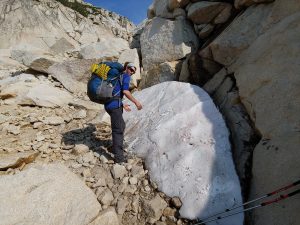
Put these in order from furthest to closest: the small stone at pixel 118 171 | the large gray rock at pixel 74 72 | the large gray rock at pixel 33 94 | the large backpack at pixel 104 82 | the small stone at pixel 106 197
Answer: the large gray rock at pixel 74 72, the large gray rock at pixel 33 94, the large backpack at pixel 104 82, the small stone at pixel 118 171, the small stone at pixel 106 197

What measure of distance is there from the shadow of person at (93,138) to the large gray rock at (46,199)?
5.07ft

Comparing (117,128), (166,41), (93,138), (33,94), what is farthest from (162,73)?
(33,94)

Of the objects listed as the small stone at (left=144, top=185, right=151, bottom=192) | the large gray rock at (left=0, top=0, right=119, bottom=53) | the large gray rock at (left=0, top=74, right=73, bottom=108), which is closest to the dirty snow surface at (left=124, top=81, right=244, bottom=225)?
the small stone at (left=144, top=185, right=151, bottom=192)

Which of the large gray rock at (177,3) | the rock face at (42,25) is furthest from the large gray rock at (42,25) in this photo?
the large gray rock at (177,3)

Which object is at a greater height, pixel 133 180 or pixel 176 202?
pixel 133 180

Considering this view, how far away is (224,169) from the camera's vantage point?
214 inches

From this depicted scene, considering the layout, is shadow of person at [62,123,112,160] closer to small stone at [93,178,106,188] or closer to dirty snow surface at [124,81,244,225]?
dirty snow surface at [124,81,244,225]

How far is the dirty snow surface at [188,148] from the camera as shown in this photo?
5.12 meters

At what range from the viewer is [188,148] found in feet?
19.6

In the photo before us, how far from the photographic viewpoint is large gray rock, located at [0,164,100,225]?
4.71 metres

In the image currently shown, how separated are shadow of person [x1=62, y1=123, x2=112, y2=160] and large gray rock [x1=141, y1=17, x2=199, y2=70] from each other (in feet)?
11.0

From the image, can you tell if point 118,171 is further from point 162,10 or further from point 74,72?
point 162,10

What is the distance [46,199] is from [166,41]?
682cm

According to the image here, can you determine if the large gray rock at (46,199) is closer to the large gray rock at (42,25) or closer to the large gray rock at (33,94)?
the large gray rock at (33,94)
